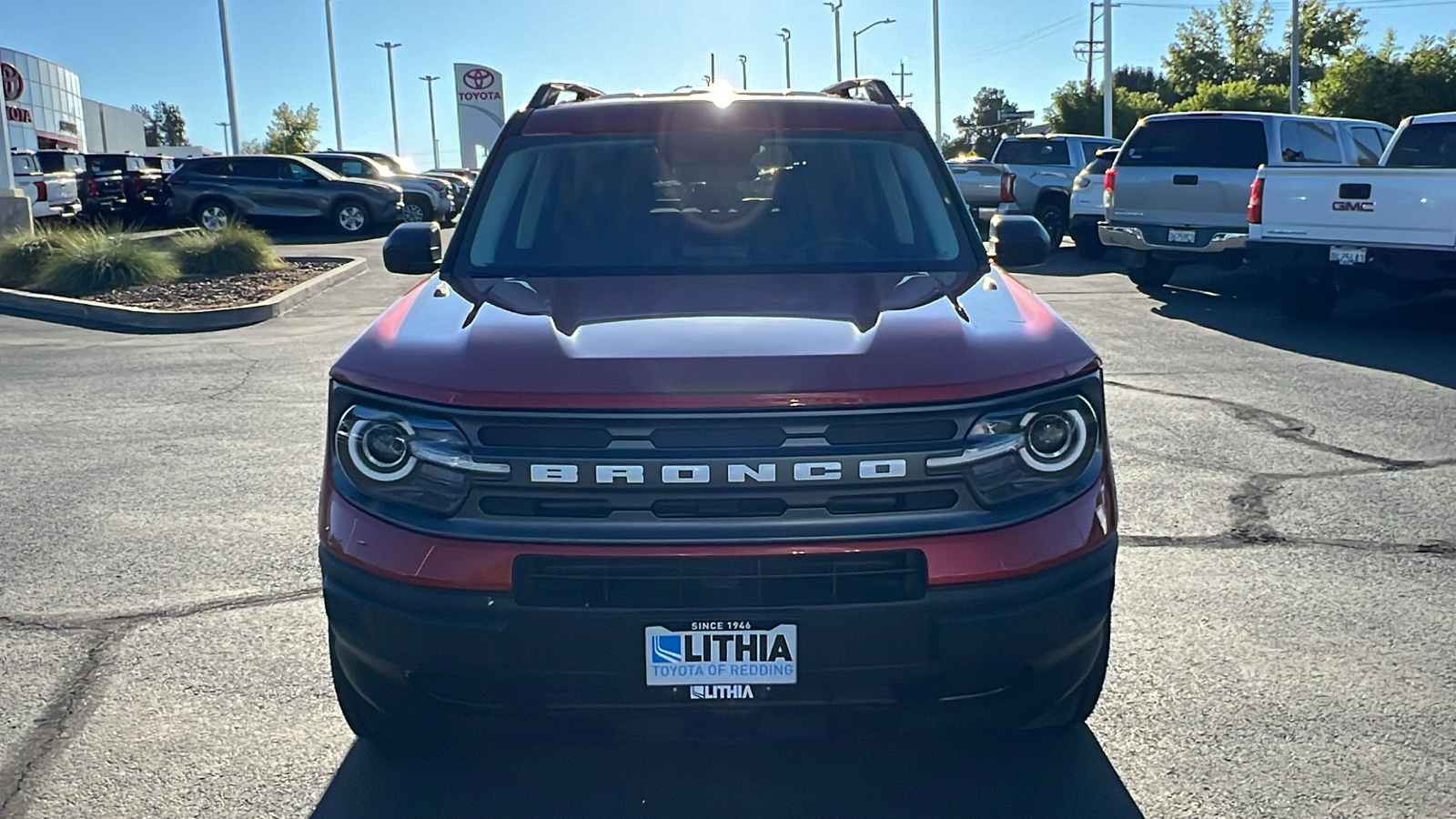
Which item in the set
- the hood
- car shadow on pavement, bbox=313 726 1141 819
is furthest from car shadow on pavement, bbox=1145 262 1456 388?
the hood

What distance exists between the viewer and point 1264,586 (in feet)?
16.1

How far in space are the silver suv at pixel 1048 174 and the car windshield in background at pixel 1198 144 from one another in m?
6.31

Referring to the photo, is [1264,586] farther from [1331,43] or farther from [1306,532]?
[1331,43]

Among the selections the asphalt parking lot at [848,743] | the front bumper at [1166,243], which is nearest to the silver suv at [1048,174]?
the front bumper at [1166,243]

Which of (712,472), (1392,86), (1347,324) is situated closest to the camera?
(712,472)

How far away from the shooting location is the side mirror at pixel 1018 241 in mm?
4754

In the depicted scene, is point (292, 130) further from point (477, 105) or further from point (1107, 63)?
point (1107, 63)

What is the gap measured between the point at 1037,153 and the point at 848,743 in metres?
20.6

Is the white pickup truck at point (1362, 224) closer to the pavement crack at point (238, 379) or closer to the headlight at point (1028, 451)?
the pavement crack at point (238, 379)

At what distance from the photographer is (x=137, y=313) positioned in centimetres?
1345

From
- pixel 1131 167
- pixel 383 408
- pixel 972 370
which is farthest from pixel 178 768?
pixel 1131 167

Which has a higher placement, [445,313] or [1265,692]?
[445,313]

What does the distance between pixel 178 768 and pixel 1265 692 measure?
302cm

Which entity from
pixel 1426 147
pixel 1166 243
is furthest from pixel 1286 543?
pixel 1166 243
